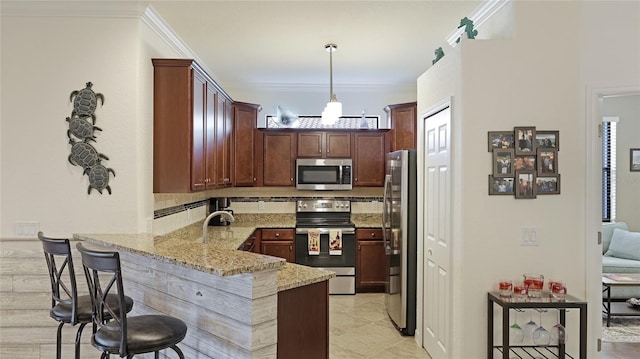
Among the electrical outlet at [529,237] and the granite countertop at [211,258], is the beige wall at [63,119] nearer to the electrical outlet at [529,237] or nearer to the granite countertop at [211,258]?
the granite countertop at [211,258]

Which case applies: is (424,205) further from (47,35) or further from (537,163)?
(47,35)

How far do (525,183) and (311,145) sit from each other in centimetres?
327

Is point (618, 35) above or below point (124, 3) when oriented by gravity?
below

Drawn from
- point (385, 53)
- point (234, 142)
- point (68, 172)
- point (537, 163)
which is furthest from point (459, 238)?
point (234, 142)

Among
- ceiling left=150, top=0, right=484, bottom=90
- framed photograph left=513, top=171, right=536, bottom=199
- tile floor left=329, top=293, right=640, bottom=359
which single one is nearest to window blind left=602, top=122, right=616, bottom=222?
tile floor left=329, top=293, right=640, bottom=359

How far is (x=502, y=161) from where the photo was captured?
2.68m

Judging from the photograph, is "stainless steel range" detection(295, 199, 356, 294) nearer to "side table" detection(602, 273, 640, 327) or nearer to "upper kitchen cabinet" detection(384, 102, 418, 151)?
"upper kitchen cabinet" detection(384, 102, 418, 151)

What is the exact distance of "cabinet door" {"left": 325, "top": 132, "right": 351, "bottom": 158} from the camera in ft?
18.2

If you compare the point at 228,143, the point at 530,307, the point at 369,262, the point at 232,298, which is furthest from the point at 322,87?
the point at 232,298

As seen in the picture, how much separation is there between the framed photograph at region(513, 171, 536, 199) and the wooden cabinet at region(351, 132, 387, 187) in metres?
2.91

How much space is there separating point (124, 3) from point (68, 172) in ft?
4.39

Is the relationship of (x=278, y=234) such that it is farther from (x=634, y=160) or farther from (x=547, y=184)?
(x=634, y=160)

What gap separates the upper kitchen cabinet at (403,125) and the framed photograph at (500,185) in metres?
2.66

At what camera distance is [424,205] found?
11.8 feet
